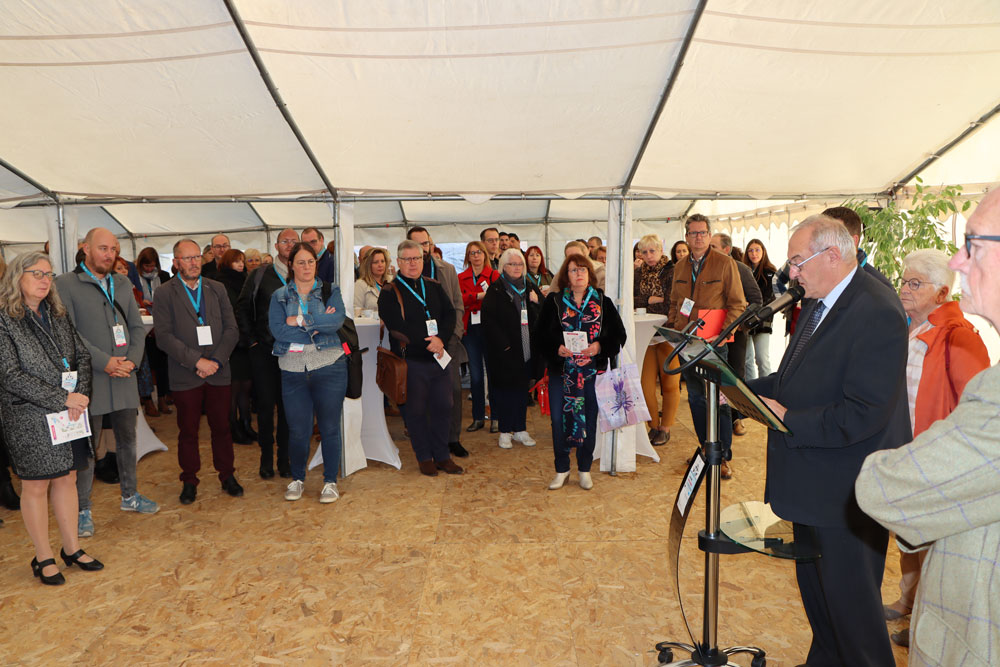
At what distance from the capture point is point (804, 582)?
211 centimetres

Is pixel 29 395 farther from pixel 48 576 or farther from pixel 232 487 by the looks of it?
pixel 232 487

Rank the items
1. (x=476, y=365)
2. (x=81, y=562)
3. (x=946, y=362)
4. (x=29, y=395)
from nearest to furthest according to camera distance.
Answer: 1. (x=946, y=362)
2. (x=29, y=395)
3. (x=81, y=562)
4. (x=476, y=365)

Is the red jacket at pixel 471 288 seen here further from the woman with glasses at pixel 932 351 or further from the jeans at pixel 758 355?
the woman with glasses at pixel 932 351

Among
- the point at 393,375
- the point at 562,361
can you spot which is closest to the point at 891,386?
the point at 562,361

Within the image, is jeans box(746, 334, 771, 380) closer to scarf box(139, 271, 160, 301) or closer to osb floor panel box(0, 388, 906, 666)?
osb floor panel box(0, 388, 906, 666)

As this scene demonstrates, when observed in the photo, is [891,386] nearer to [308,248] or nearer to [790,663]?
[790,663]

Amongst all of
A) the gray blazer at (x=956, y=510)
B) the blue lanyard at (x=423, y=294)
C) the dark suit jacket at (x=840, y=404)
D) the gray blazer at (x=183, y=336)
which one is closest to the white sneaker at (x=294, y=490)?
the gray blazer at (x=183, y=336)

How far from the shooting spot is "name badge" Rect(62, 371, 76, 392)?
10.1 feet

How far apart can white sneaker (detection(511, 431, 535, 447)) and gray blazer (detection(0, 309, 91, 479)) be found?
317 cm

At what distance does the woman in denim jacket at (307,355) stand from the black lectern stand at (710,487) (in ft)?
8.29

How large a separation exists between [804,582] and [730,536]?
40cm

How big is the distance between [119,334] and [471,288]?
2737 millimetres

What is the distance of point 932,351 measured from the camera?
2.45m

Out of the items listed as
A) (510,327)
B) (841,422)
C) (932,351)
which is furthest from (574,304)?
(841,422)
